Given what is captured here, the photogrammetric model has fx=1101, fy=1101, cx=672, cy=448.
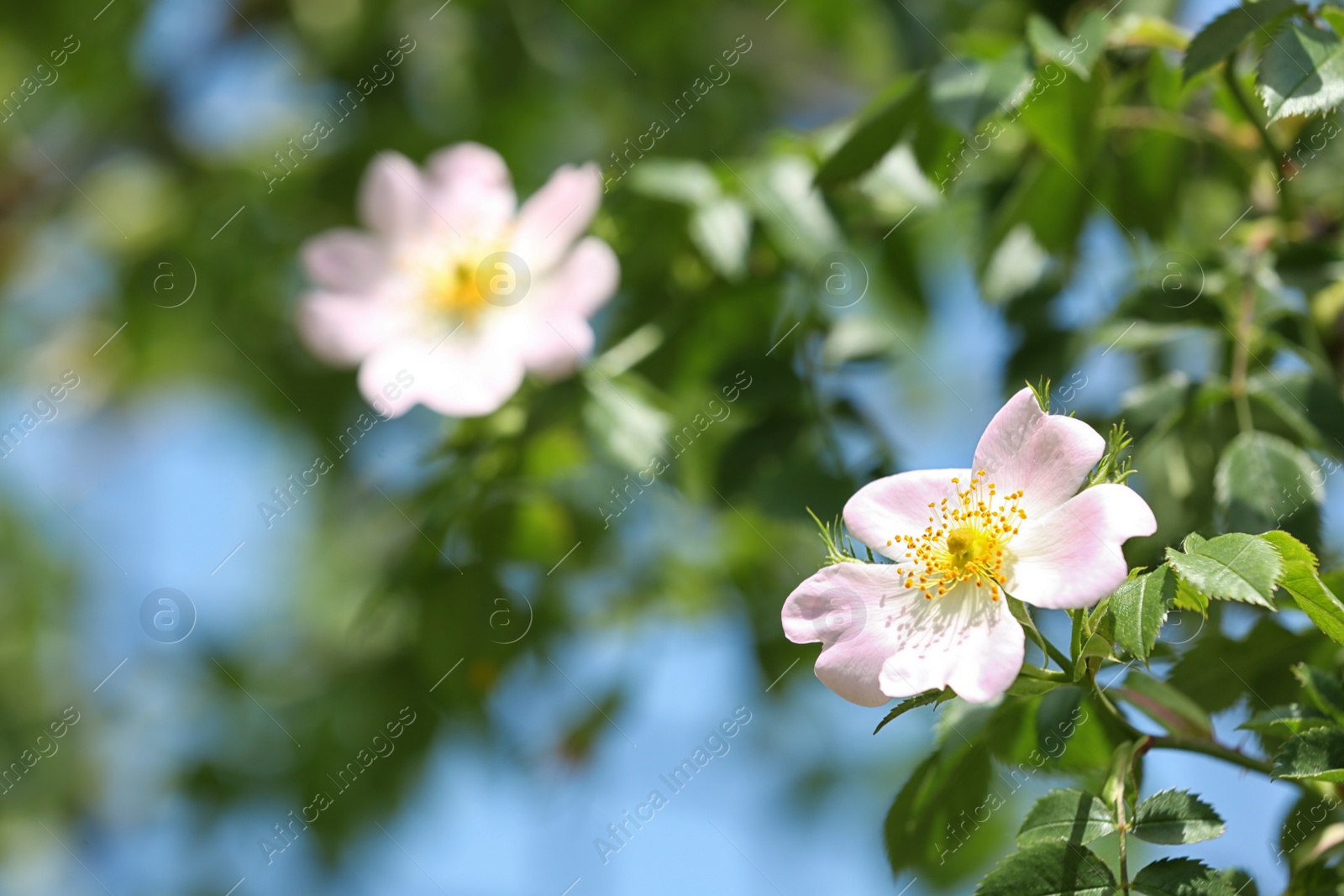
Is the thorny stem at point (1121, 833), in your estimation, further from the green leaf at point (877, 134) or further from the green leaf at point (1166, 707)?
the green leaf at point (877, 134)

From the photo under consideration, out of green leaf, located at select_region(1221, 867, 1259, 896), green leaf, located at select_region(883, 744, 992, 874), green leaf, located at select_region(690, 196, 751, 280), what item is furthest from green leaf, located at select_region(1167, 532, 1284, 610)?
green leaf, located at select_region(690, 196, 751, 280)

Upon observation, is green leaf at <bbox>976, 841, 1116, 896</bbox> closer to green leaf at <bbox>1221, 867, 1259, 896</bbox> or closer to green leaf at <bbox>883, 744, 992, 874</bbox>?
green leaf at <bbox>1221, 867, 1259, 896</bbox>

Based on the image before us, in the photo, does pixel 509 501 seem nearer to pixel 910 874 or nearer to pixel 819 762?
pixel 910 874

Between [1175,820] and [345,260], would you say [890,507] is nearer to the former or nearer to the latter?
[1175,820]

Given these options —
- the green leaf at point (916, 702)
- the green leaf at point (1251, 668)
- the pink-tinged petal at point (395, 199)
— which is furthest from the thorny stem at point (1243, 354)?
the pink-tinged petal at point (395, 199)

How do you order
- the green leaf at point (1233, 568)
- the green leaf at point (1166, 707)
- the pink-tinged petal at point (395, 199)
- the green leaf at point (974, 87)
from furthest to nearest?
the pink-tinged petal at point (395, 199), the green leaf at point (974, 87), the green leaf at point (1166, 707), the green leaf at point (1233, 568)

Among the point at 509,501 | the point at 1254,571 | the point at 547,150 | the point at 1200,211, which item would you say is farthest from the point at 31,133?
the point at 1254,571
